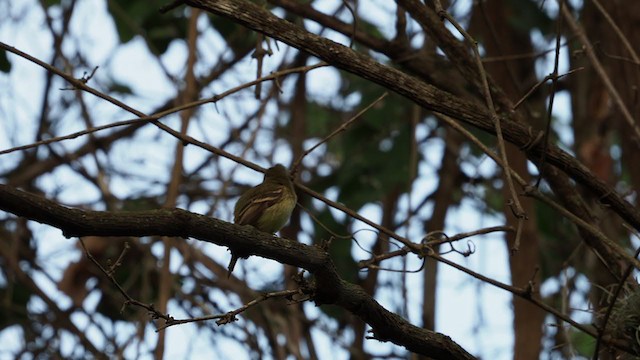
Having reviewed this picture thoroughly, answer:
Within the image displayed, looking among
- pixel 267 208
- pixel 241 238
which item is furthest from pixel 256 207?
pixel 241 238

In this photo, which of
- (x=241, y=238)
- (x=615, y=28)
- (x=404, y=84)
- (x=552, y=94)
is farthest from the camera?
(x=615, y=28)

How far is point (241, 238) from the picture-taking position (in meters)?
2.70

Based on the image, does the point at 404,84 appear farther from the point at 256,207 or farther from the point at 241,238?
the point at 241,238

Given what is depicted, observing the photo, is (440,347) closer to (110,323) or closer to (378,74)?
(378,74)

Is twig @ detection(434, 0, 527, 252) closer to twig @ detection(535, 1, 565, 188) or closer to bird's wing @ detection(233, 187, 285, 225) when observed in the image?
twig @ detection(535, 1, 565, 188)

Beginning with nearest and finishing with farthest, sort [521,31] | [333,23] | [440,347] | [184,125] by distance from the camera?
1. [440,347]
2. [333,23]
3. [184,125]
4. [521,31]

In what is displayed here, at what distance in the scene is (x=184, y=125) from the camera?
513cm

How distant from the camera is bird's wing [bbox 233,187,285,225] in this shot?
3820 millimetres

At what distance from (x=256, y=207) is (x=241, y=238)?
1.14 metres

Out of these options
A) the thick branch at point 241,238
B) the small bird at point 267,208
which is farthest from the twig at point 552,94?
the small bird at point 267,208

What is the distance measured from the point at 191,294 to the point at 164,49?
1502mm

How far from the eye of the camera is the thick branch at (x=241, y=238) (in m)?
2.28

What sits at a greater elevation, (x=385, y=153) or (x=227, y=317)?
(x=385, y=153)

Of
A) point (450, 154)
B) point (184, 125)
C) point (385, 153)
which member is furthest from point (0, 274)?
point (450, 154)
